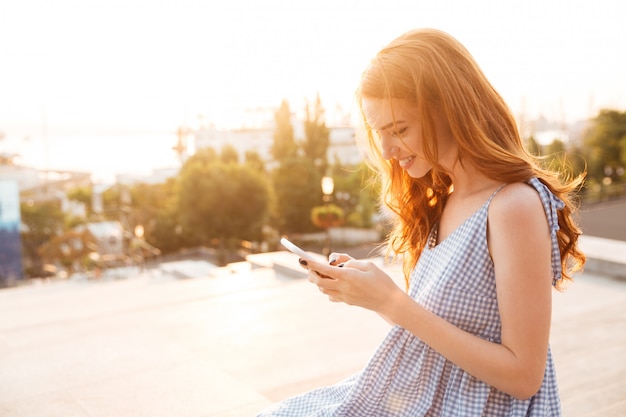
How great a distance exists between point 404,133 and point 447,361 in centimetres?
41

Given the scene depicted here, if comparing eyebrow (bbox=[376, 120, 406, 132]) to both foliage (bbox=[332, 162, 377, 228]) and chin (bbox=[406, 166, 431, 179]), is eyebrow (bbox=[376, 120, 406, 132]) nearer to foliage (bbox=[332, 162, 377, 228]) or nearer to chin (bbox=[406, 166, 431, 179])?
chin (bbox=[406, 166, 431, 179])

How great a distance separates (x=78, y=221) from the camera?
22.6 meters

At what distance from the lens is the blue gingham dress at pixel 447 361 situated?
94 cm

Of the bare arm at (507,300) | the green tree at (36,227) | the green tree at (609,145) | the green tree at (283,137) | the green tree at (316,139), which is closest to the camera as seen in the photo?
the bare arm at (507,300)

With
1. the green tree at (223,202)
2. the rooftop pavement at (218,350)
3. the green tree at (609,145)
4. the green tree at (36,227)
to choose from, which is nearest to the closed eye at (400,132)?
the rooftop pavement at (218,350)

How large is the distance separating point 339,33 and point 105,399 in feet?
33.3

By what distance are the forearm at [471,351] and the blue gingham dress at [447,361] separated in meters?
0.05

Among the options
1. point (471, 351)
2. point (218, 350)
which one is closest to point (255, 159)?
point (218, 350)

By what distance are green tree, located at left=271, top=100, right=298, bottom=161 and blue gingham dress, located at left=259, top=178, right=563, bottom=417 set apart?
2457 centimetres

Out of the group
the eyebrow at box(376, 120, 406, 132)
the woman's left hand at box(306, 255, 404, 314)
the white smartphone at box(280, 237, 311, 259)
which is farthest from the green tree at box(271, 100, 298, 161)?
the woman's left hand at box(306, 255, 404, 314)

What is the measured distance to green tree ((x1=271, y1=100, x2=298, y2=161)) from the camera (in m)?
25.9

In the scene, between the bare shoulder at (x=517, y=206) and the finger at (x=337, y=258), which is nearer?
the bare shoulder at (x=517, y=206)

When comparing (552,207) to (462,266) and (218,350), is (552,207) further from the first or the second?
(218,350)

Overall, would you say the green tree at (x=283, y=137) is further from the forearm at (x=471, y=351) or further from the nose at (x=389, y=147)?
the forearm at (x=471, y=351)
